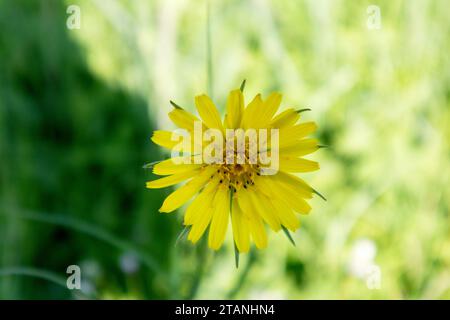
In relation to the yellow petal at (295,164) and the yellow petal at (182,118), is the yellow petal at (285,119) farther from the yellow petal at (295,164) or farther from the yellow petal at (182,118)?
the yellow petal at (182,118)

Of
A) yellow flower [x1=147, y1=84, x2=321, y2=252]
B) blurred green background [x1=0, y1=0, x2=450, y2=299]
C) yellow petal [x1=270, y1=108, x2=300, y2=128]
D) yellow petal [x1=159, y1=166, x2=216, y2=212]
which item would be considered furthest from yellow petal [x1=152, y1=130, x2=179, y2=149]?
blurred green background [x1=0, y1=0, x2=450, y2=299]

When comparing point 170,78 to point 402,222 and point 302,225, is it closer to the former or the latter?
point 302,225

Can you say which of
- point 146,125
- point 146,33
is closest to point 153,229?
point 146,125

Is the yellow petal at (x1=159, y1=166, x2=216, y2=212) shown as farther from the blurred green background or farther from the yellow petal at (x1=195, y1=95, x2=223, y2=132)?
the blurred green background

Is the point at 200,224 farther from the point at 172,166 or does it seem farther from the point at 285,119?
the point at 285,119
